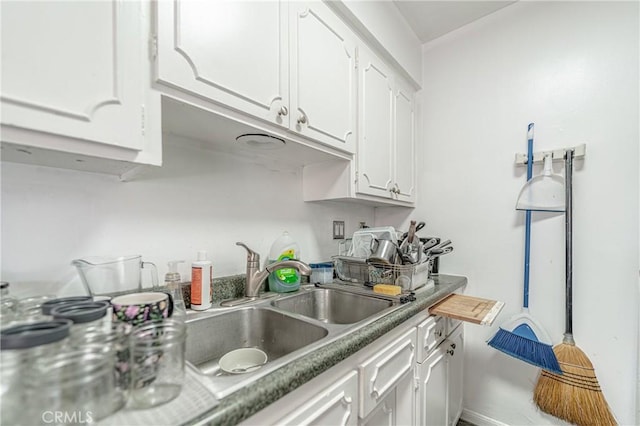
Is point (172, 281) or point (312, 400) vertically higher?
point (172, 281)

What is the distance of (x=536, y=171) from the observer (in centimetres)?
156

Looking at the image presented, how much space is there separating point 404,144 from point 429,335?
1.15 m

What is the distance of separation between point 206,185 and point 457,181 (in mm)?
1553

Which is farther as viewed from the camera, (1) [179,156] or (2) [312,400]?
(1) [179,156]

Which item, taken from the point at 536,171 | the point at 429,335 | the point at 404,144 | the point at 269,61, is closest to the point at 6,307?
the point at 269,61

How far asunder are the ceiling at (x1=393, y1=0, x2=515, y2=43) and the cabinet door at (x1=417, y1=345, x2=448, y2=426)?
192cm

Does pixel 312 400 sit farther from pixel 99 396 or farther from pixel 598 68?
pixel 598 68

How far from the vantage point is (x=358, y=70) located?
137cm

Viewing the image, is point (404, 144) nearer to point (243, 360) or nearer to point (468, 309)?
point (468, 309)

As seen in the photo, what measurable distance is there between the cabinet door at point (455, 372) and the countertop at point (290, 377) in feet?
2.29

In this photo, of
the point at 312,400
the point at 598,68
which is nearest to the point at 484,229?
the point at 598,68

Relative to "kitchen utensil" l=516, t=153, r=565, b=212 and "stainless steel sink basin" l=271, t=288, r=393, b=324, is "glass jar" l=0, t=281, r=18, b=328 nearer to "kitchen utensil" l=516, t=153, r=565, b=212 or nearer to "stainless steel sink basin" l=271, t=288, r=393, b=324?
"stainless steel sink basin" l=271, t=288, r=393, b=324

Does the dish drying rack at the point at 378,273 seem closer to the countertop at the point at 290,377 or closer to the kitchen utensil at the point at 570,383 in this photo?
the countertop at the point at 290,377

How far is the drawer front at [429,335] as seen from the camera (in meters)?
1.15
